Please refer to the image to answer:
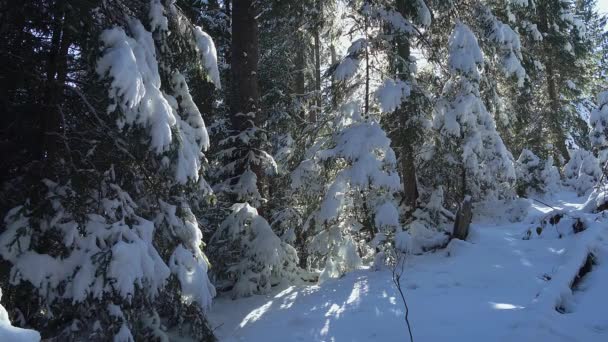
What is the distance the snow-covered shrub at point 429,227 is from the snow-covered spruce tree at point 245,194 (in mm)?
2067

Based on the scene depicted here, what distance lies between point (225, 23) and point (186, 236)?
7.93 m

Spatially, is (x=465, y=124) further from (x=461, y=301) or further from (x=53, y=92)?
(x=53, y=92)

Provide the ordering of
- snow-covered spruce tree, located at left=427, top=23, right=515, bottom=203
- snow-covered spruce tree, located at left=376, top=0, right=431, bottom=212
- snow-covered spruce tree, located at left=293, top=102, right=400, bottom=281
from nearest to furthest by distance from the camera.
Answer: snow-covered spruce tree, located at left=293, top=102, right=400, bottom=281
snow-covered spruce tree, located at left=376, top=0, right=431, bottom=212
snow-covered spruce tree, located at left=427, top=23, right=515, bottom=203

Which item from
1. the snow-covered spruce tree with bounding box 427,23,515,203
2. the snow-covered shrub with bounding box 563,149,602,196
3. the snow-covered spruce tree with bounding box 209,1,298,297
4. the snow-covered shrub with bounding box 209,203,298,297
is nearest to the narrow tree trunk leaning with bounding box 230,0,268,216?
the snow-covered spruce tree with bounding box 209,1,298,297

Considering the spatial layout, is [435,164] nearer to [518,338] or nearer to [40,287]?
[518,338]

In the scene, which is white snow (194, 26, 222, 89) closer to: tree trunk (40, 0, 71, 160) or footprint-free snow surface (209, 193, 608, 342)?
tree trunk (40, 0, 71, 160)

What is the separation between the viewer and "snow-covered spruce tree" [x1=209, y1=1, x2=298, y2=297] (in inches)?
278

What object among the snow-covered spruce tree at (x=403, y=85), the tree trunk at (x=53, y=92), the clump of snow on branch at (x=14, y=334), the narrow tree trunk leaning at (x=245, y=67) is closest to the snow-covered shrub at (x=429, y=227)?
the snow-covered spruce tree at (x=403, y=85)

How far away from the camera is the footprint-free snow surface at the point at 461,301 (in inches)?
182

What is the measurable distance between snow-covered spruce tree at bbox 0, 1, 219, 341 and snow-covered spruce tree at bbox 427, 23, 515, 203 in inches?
180

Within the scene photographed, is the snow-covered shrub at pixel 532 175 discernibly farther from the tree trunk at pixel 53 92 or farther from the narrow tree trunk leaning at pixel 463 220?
the tree trunk at pixel 53 92

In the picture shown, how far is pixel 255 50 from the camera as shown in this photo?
7.93 metres

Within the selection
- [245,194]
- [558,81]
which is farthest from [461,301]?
[558,81]

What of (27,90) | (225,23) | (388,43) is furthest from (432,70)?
(27,90)
